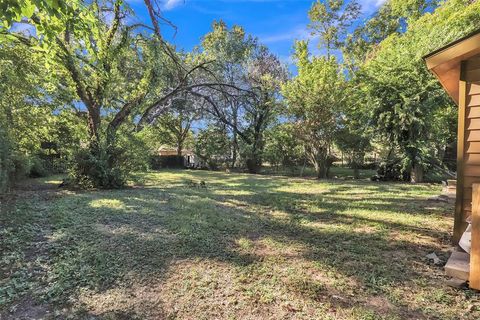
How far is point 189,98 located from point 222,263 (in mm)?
13720

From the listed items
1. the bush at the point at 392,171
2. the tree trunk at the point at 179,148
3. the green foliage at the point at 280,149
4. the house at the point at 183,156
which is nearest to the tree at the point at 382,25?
the green foliage at the point at 280,149

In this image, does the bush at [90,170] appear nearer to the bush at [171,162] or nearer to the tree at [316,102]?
the tree at [316,102]

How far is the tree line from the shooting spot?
598 cm

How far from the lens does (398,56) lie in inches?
381

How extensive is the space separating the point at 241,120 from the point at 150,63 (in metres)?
8.57

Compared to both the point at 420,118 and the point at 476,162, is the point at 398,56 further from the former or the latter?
the point at 476,162

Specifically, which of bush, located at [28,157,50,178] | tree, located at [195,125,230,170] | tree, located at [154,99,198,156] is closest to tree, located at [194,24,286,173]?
tree, located at [195,125,230,170]

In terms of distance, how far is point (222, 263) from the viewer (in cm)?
285

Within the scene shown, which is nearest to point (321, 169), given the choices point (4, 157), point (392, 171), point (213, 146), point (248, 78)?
point (392, 171)

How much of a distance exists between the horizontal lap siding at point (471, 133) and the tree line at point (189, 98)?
150 inches

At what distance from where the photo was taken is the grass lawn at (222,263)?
6.93ft

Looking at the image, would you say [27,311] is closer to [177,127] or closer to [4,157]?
[4,157]

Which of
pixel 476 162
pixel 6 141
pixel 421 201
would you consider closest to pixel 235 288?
pixel 476 162

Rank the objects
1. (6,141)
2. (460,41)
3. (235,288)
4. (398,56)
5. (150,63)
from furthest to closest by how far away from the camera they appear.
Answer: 1. (398,56)
2. (150,63)
3. (6,141)
4. (460,41)
5. (235,288)
